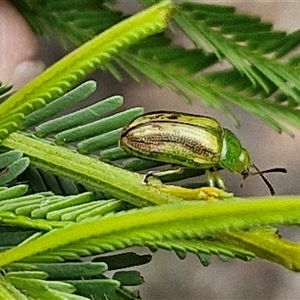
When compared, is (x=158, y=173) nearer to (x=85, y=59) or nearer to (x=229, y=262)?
(x=85, y=59)

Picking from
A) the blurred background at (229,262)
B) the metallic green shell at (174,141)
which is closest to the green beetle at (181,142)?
the metallic green shell at (174,141)

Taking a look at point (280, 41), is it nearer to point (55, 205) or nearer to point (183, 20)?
point (183, 20)

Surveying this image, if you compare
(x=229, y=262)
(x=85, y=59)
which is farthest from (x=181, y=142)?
(x=229, y=262)

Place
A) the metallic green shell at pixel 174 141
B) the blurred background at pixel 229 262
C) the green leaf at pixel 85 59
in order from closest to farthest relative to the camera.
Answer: the green leaf at pixel 85 59
the metallic green shell at pixel 174 141
the blurred background at pixel 229 262

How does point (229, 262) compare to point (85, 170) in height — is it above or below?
below

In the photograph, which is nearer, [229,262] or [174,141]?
[174,141]

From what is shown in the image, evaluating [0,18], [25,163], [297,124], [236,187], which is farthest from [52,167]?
[236,187]

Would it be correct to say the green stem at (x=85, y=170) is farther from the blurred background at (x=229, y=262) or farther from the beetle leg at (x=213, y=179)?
the blurred background at (x=229, y=262)

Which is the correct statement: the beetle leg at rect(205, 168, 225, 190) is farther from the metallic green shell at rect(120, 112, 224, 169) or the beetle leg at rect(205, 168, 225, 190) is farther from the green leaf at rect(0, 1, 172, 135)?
the green leaf at rect(0, 1, 172, 135)
